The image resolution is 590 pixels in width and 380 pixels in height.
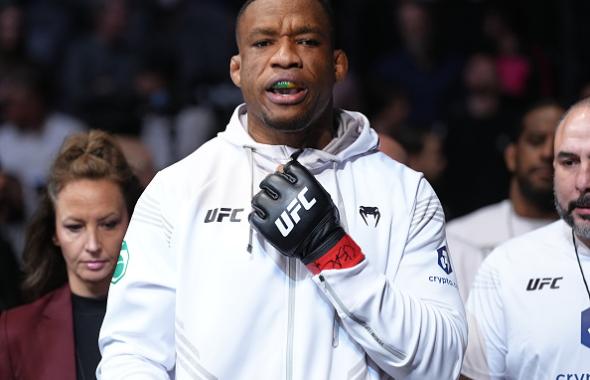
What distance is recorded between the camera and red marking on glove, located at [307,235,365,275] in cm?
315

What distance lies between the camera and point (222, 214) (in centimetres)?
333

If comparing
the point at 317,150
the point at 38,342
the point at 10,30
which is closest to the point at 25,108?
the point at 10,30

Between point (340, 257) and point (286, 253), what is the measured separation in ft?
0.48

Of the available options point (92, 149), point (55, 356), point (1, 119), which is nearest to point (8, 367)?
point (55, 356)

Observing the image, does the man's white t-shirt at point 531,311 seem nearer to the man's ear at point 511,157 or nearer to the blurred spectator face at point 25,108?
the man's ear at point 511,157

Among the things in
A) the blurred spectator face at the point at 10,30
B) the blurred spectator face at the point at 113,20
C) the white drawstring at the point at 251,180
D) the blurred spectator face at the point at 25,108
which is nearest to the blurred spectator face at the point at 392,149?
the white drawstring at the point at 251,180

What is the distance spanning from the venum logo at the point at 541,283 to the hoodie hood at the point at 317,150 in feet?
2.64

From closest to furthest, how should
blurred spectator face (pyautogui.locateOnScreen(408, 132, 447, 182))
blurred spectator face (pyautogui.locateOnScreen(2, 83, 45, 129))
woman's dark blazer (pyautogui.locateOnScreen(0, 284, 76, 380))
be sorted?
woman's dark blazer (pyautogui.locateOnScreen(0, 284, 76, 380)) → blurred spectator face (pyautogui.locateOnScreen(408, 132, 447, 182)) → blurred spectator face (pyautogui.locateOnScreen(2, 83, 45, 129))

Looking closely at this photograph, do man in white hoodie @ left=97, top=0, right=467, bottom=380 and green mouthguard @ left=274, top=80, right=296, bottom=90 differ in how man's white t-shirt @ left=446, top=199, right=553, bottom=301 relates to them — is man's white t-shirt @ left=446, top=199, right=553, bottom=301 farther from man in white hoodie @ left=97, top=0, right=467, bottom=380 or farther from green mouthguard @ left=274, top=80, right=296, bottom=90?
green mouthguard @ left=274, top=80, right=296, bottom=90

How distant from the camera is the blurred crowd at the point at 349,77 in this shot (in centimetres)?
748

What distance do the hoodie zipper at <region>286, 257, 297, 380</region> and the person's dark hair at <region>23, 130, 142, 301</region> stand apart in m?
1.26

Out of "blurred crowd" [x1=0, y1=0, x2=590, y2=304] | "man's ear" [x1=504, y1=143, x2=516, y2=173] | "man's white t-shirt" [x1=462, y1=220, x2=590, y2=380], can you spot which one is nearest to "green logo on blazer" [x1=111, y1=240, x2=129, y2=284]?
"man's white t-shirt" [x1=462, y1=220, x2=590, y2=380]

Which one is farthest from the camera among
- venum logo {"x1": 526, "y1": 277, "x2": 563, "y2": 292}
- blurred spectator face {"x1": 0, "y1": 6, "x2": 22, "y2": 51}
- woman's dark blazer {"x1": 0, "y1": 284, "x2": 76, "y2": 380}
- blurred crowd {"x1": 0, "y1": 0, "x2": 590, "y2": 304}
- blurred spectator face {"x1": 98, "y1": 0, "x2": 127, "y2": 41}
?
blurred spectator face {"x1": 98, "y1": 0, "x2": 127, "y2": 41}

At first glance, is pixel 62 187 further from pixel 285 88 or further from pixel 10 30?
pixel 10 30
